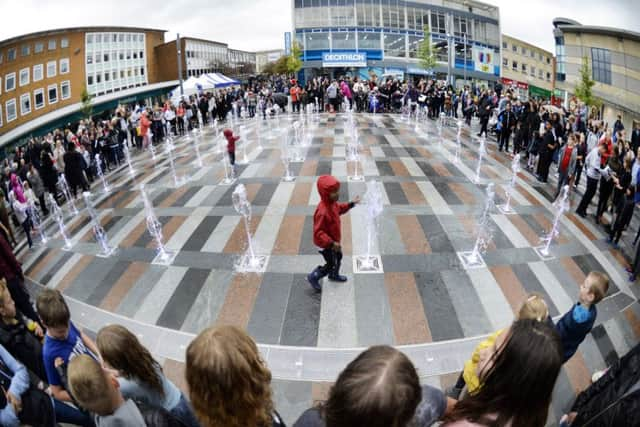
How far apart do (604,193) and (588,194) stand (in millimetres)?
303

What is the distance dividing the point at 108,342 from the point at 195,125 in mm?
22264

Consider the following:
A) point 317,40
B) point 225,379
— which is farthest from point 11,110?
point 225,379

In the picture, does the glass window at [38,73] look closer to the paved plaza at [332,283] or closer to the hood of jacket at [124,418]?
the paved plaza at [332,283]

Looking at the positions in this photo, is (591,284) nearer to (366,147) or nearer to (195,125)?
(366,147)

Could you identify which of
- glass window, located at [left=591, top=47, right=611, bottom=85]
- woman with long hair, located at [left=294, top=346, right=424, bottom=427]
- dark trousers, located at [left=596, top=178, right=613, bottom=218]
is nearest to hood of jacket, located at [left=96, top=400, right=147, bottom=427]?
woman with long hair, located at [left=294, top=346, right=424, bottom=427]

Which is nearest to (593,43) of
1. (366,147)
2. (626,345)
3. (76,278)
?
(366,147)

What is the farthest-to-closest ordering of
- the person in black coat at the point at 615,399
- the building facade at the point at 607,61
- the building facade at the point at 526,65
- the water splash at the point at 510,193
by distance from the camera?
the building facade at the point at 526,65 < the building facade at the point at 607,61 < the water splash at the point at 510,193 < the person in black coat at the point at 615,399

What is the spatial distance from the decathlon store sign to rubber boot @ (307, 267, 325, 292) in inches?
2117

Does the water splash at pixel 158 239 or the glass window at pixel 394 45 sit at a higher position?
the glass window at pixel 394 45

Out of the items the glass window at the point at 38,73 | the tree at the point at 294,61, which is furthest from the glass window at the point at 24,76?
the tree at the point at 294,61

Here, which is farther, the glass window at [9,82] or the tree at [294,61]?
the tree at [294,61]

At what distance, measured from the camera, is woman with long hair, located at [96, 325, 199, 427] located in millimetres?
2605

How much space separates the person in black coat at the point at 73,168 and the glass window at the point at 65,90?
4831cm

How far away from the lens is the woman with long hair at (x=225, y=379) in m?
1.95
